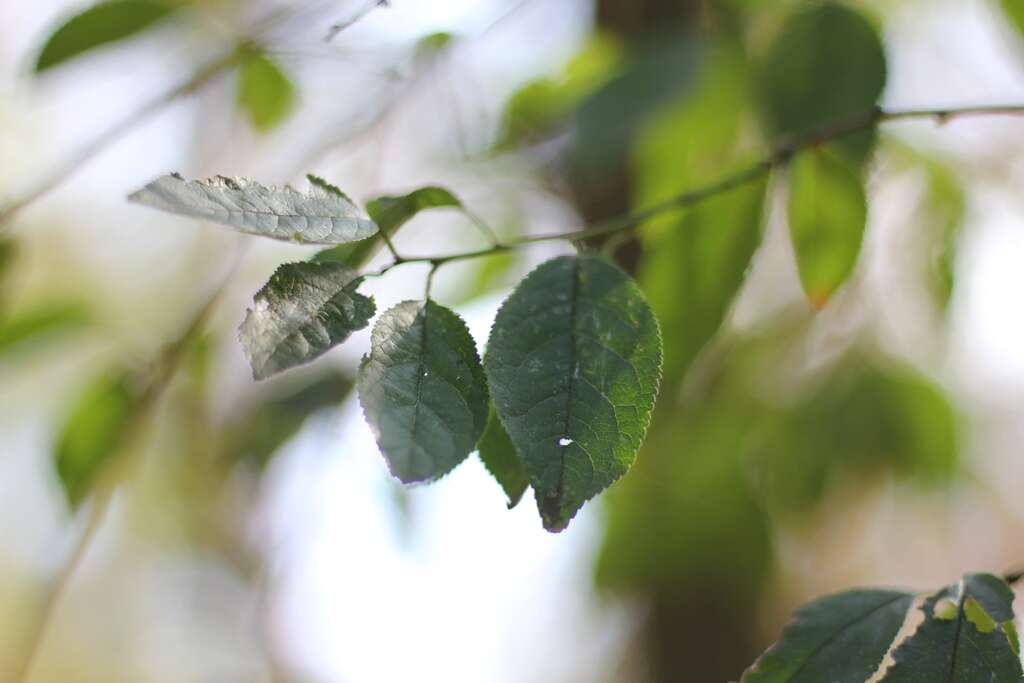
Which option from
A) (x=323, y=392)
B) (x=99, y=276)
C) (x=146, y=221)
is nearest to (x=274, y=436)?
(x=323, y=392)

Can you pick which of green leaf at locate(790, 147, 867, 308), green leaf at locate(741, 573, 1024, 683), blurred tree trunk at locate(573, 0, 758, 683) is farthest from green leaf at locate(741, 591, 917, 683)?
blurred tree trunk at locate(573, 0, 758, 683)

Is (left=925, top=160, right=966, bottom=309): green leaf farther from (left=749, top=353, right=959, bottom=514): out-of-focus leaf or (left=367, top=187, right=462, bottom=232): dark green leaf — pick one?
(left=367, top=187, right=462, bottom=232): dark green leaf

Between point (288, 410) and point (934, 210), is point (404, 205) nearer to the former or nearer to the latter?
point (288, 410)

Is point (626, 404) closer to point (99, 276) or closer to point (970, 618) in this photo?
point (970, 618)

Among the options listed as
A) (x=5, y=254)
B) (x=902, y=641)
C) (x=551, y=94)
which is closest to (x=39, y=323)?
(x=5, y=254)

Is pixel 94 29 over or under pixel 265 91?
over
